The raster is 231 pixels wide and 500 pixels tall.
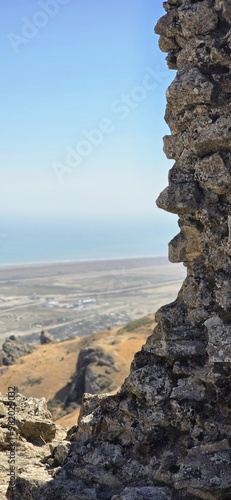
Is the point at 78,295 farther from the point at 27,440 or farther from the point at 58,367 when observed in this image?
the point at 27,440

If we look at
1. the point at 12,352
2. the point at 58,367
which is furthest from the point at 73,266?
the point at 58,367

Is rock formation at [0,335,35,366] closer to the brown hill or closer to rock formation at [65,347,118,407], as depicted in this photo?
the brown hill

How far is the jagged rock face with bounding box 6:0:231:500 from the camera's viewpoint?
6.44 m

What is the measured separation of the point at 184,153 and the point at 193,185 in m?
0.52

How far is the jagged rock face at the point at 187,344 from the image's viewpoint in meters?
6.44

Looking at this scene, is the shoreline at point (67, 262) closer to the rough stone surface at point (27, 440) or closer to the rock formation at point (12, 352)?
the rock formation at point (12, 352)

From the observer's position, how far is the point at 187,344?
694 cm

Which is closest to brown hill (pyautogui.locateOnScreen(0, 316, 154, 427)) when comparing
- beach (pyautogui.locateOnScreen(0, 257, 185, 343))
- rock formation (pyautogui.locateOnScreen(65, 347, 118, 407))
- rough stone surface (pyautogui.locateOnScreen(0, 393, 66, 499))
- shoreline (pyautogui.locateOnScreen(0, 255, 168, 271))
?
rock formation (pyautogui.locateOnScreen(65, 347, 118, 407))

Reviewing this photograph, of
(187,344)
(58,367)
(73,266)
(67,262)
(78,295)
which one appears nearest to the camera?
(187,344)

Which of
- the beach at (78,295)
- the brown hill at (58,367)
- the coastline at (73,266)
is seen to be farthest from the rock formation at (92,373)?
the coastline at (73,266)

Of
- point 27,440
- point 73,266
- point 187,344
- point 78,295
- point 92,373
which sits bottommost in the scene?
point 78,295

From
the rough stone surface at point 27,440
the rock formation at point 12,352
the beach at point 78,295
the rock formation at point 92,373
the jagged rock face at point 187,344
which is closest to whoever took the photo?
the jagged rock face at point 187,344

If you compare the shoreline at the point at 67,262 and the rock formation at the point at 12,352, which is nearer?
the rock formation at the point at 12,352

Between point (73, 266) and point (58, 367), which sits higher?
point (73, 266)
